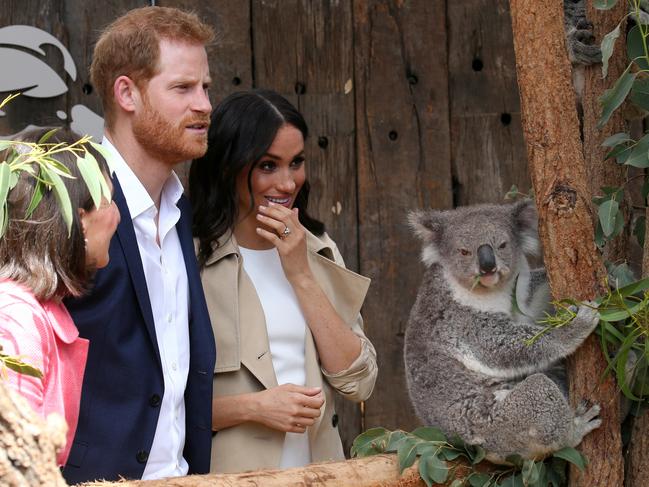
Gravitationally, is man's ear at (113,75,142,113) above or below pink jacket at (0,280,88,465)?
above

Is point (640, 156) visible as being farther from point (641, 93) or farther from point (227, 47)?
point (227, 47)

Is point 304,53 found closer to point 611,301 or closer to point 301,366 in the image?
point 301,366

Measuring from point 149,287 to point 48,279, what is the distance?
0.67 meters

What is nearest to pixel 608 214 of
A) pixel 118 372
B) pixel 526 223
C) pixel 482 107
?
pixel 526 223

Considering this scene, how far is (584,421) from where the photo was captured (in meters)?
3.05

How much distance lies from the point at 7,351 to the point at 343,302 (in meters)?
1.58

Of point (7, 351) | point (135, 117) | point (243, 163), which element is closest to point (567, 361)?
point (243, 163)

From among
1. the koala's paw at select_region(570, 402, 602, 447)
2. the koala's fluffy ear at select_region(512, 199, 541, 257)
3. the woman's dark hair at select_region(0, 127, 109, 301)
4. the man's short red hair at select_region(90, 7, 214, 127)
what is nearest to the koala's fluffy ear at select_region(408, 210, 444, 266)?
the koala's fluffy ear at select_region(512, 199, 541, 257)

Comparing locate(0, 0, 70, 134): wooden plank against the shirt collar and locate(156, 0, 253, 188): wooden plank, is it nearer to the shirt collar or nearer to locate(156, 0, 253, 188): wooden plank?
locate(156, 0, 253, 188): wooden plank

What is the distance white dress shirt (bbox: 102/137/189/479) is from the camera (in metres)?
3.05

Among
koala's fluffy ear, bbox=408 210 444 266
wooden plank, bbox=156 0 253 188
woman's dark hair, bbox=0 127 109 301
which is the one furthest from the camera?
wooden plank, bbox=156 0 253 188

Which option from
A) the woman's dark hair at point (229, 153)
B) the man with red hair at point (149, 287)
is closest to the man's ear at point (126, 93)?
the man with red hair at point (149, 287)

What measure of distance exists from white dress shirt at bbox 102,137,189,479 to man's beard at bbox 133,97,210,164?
0.34ft

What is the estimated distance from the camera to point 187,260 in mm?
3244
